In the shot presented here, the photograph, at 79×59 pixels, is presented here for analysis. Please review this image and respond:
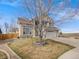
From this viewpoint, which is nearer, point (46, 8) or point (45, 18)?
point (46, 8)

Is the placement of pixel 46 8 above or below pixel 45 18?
above

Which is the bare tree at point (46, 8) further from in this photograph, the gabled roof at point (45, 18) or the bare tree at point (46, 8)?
the gabled roof at point (45, 18)

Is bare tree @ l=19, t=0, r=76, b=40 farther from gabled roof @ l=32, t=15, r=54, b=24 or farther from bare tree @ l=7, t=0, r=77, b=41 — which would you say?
gabled roof @ l=32, t=15, r=54, b=24

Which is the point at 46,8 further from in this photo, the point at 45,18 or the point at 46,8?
the point at 45,18

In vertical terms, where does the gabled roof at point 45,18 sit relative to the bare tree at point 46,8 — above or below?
below

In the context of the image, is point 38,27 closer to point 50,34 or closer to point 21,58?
point 21,58

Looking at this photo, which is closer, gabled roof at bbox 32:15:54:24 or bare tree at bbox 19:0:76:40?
bare tree at bbox 19:0:76:40

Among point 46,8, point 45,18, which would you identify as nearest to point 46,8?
point 46,8

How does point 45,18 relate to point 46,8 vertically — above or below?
below

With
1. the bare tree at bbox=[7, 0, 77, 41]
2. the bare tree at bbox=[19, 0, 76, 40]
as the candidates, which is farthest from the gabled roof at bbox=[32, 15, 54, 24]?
the bare tree at bbox=[19, 0, 76, 40]

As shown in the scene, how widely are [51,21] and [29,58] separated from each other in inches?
258

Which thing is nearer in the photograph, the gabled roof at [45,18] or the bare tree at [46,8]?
the bare tree at [46,8]

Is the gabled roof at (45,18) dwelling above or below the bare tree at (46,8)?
below

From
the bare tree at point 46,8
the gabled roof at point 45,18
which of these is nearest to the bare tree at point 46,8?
the bare tree at point 46,8
